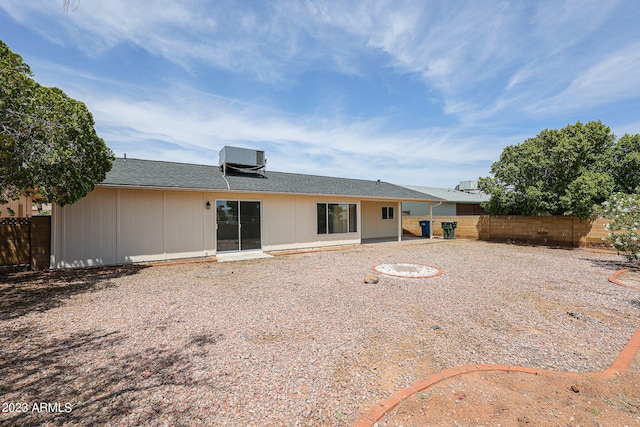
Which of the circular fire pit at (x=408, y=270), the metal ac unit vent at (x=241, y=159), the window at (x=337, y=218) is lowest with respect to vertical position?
the circular fire pit at (x=408, y=270)

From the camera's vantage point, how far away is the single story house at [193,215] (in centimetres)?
780

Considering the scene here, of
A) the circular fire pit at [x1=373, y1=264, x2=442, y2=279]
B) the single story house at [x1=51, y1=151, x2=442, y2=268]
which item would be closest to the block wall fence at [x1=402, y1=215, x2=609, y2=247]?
the single story house at [x1=51, y1=151, x2=442, y2=268]

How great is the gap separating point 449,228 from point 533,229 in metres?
3.91

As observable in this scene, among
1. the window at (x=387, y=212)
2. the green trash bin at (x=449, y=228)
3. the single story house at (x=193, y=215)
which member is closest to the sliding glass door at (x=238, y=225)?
the single story house at (x=193, y=215)

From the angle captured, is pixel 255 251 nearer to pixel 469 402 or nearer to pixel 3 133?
pixel 3 133

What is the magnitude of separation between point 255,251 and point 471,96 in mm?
11362

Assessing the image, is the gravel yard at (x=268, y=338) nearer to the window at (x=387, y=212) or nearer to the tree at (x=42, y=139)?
the tree at (x=42, y=139)

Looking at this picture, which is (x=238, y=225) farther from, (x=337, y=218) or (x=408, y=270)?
(x=408, y=270)

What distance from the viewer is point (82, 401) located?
2266 millimetres

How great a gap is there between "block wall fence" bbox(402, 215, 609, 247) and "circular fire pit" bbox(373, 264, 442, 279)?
30.8 ft

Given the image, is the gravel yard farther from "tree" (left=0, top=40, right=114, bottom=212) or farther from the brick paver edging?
"tree" (left=0, top=40, right=114, bottom=212)

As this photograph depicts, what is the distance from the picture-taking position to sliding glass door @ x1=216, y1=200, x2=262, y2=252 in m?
9.73

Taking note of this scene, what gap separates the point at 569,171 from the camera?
39.9 ft

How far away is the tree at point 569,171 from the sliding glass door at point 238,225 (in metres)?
12.5
